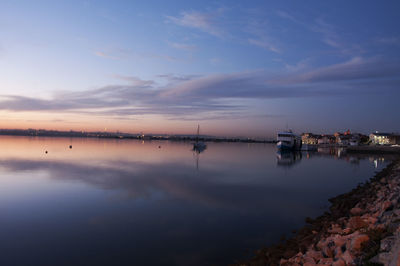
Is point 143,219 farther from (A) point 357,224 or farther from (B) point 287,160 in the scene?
(B) point 287,160

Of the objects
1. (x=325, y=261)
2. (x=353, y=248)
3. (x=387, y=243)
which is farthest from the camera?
(x=325, y=261)

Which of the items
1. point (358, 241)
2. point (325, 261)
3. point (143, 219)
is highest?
point (358, 241)

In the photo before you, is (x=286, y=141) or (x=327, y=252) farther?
(x=286, y=141)

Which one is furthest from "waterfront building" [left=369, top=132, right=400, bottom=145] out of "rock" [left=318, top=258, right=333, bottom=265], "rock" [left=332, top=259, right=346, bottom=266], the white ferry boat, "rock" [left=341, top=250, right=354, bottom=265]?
"rock" [left=332, top=259, right=346, bottom=266]

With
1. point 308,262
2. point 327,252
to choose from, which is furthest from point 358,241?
point 308,262

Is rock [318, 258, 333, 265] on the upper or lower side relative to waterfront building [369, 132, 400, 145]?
lower

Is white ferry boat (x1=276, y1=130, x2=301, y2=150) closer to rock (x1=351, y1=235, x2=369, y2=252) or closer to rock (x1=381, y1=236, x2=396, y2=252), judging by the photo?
rock (x1=351, y1=235, x2=369, y2=252)

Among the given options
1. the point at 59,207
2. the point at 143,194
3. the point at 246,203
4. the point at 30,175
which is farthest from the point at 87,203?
the point at 30,175

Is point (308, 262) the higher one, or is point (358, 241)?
point (358, 241)

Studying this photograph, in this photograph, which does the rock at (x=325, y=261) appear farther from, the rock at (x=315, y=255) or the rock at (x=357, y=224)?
the rock at (x=357, y=224)

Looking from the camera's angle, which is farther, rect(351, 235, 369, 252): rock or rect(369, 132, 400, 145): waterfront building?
rect(369, 132, 400, 145): waterfront building

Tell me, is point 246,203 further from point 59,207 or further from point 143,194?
point 59,207

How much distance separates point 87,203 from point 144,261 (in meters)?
8.08

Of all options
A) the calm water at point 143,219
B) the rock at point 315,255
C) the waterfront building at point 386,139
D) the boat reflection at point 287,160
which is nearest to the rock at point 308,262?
the rock at point 315,255
